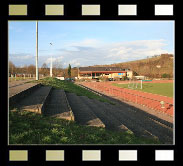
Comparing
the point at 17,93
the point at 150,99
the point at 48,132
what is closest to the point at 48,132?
the point at 48,132

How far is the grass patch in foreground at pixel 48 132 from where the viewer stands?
4062 millimetres

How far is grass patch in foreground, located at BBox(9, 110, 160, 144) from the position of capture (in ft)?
13.3

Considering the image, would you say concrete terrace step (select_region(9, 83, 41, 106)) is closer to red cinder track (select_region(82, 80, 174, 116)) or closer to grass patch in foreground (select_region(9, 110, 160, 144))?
grass patch in foreground (select_region(9, 110, 160, 144))

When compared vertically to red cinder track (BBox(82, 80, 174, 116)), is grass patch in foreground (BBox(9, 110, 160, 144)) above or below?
above

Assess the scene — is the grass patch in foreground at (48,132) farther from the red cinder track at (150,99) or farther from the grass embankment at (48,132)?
the red cinder track at (150,99)

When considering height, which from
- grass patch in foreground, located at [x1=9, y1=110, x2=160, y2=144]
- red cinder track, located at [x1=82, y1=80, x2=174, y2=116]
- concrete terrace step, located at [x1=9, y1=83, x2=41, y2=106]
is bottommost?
red cinder track, located at [x1=82, y1=80, x2=174, y2=116]

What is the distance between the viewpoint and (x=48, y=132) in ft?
14.9

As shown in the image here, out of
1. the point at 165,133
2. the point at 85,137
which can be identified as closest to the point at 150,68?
the point at 165,133

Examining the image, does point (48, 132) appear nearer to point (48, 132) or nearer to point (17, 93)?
point (48, 132)

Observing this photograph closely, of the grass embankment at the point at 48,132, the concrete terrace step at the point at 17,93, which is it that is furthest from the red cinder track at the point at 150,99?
the concrete terrace step at the point at 17,93

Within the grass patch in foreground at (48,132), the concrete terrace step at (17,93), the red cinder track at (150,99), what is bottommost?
the red cinder track at (150,99)

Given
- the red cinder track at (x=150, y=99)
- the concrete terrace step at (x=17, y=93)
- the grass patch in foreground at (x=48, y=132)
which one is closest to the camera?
the grass patch in foreground at (x=48, y=132)

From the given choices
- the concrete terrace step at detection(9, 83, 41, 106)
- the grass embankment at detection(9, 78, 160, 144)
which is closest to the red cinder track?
→ the grass embankment at detection(9, 78, 160, 144)
